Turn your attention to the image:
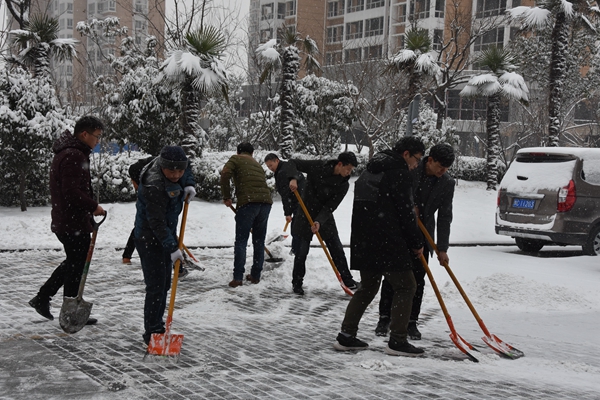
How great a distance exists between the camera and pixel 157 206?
524cm

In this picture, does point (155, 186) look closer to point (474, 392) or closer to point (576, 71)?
point (474, 392)

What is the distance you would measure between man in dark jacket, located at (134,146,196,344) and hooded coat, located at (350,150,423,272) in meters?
1.47

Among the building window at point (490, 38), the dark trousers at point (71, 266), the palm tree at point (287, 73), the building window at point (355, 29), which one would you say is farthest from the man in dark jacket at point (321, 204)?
the building window at point (355, 29)

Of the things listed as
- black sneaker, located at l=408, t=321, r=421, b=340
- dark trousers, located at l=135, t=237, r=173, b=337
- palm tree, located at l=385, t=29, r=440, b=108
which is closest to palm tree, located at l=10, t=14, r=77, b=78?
palm tree, located at l=385, t=29, r=440, b=108

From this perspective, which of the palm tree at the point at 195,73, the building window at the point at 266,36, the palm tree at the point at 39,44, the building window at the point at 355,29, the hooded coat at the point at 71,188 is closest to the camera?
the hooded coat at the point at 71,188

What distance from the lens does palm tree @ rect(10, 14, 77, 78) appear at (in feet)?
58.2

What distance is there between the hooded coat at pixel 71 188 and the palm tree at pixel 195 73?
10.4 meters

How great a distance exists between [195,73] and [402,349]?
11904mm

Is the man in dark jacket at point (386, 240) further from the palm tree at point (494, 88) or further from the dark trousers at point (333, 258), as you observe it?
the palm tree at point (494, 88)

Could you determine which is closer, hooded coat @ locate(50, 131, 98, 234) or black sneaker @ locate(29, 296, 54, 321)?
hooded coat @ locate(50, 131, 98, 234)

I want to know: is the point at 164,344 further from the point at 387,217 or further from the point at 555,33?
the point at 555,33

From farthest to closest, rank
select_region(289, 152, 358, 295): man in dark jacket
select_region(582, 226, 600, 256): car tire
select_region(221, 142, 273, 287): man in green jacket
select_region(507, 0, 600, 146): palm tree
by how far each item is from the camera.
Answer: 1. select_region(507, 0, 600, 146): palm tree
2. select_region(582, 226, 600, 256): car tire
3. select_region(221, 142, 273, 287): man in green jacket
4. select_region(289, 152, 358, 295): man in dark jacket

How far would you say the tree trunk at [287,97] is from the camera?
20.5 m

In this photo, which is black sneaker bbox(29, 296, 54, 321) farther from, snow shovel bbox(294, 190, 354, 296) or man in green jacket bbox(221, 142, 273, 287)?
snow shovel bbox(294, 190, 354, 296)
